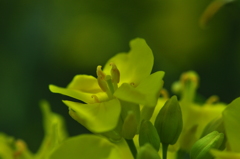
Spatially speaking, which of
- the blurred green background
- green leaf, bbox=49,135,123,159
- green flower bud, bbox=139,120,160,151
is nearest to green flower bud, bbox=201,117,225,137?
green flower bud, bbox=139,120,160,151

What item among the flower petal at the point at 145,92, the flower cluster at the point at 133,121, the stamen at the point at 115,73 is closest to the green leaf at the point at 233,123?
the flower cluster at the point at 133,121

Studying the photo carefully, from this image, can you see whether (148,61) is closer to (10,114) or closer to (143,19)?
(10,114)

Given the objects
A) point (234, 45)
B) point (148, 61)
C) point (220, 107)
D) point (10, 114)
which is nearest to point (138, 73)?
point (148, 61)

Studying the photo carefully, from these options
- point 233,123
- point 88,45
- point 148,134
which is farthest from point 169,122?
point 88,45

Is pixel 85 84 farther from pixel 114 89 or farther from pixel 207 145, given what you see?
pixel 207 145

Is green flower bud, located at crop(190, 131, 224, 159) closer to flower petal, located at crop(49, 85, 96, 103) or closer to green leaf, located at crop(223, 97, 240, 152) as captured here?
green leaf, located at crop(223, 97, 240, 152)

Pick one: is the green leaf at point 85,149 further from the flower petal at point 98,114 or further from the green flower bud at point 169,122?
the green flower bud at point 169,122
